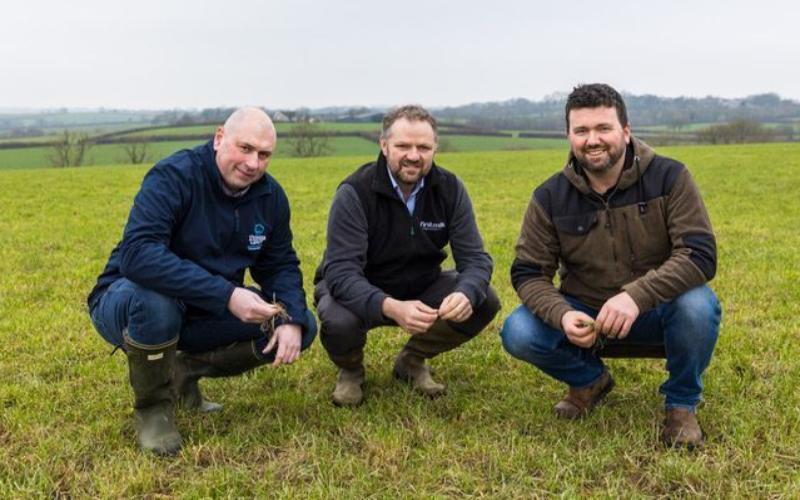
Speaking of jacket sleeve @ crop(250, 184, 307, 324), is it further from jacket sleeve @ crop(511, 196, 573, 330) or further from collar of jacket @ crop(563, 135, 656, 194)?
collar of jacket @ crop(563, 135, 656, 194)

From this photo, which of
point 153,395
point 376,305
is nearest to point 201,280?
point 153,395

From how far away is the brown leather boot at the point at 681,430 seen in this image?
3.96m

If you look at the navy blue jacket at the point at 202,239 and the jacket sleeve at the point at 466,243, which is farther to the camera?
the jacket sleeve at the point at 466,243

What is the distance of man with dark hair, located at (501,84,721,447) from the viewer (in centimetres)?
393

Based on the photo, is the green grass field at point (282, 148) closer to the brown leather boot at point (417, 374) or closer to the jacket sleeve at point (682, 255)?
the brown leather boot at point (417, 374)

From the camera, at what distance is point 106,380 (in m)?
5.23

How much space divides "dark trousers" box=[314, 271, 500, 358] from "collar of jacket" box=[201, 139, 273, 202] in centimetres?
81

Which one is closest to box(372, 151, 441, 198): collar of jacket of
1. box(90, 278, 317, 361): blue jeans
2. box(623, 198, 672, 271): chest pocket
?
box(90, 278, 317, 361): blue jeans

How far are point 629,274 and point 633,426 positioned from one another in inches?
35.0

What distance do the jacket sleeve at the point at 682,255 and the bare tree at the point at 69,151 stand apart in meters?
51.8

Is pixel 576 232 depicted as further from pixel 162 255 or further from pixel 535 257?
pixel 162 255

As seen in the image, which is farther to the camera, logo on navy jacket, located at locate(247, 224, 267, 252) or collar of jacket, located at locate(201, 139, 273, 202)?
logo on navy jacket, located at locate(247, 224, 267, 252)

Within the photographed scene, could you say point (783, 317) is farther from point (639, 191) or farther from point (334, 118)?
point (334, 118)

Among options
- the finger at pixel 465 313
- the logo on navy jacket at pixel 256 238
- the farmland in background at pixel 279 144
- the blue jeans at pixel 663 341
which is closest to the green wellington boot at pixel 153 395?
the logo on navy jacket at pixel 256 238
